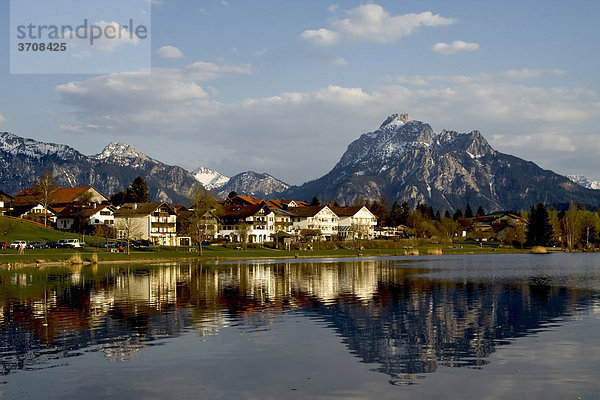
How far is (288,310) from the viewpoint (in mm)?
44500

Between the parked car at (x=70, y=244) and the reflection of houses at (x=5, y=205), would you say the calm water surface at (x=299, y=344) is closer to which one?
the parked car at (x=70, y=244)

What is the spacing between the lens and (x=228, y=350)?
→ 29.3m

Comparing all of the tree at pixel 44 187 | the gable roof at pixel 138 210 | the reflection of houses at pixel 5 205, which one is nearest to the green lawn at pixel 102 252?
the gable roof at pixel 138 210

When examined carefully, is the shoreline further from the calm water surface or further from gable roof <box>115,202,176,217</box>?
gable roof <box>115,202,176,217</box>

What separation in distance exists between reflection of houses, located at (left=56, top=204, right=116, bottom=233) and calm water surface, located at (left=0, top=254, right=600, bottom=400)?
392 ft

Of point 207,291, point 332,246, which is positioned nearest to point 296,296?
point 207,291

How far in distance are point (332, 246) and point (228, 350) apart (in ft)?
471

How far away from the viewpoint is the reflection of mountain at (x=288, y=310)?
29.1m

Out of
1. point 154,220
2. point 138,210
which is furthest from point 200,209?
point 138,210

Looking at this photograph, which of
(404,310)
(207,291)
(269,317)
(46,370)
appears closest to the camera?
(46,370)

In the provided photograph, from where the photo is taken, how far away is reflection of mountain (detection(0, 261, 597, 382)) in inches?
1146

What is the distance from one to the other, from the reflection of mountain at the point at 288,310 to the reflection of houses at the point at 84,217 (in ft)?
340

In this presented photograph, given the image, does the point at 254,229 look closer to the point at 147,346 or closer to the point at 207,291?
the point at 207,291

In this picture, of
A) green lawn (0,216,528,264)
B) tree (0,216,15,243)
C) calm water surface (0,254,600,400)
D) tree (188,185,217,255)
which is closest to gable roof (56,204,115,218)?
green lawn (0,216,528,264)
